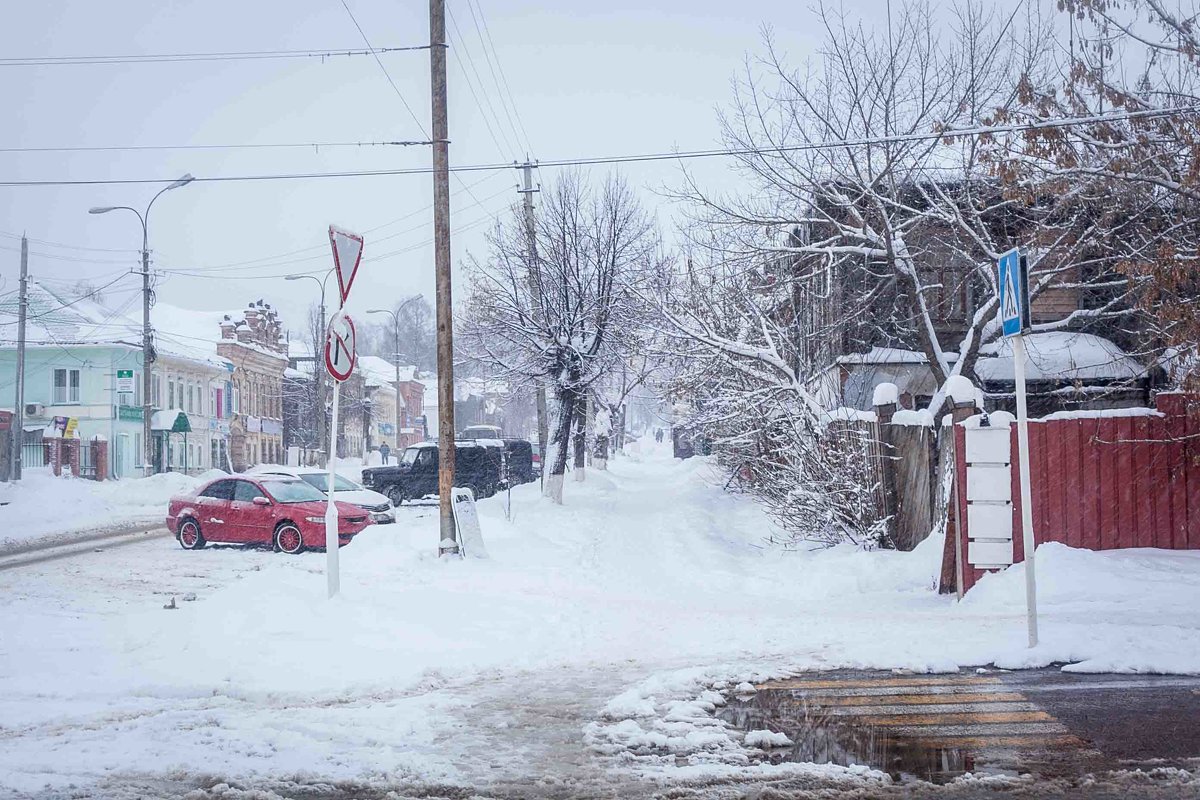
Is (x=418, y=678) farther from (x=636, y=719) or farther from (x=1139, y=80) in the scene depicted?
(x=1139, y=80)

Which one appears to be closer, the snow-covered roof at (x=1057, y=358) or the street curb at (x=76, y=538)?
the street curb at (x=76, y=538)

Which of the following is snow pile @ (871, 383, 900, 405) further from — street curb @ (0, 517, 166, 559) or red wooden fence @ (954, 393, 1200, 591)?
street curb @ (0, 517, 166, 559)

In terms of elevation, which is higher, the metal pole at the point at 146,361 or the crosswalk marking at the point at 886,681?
the metal pole at the point at 146,361

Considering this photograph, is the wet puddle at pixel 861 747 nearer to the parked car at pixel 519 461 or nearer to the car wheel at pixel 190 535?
the car wheel at pixel 190 535

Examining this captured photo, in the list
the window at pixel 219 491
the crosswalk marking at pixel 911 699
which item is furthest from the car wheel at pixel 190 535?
the crosswalk marking at pixel 911 699

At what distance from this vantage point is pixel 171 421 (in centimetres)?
3719

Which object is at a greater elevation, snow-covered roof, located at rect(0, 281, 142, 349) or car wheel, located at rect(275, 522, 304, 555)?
snow-covered roof, located at rect(0, 281, 142, 349)

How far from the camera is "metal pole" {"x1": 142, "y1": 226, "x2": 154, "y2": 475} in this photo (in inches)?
1086

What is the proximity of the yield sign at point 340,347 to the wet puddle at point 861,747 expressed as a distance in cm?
521

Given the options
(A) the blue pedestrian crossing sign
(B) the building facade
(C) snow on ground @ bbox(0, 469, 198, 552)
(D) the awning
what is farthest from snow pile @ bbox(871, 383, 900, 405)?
(B) the building facade

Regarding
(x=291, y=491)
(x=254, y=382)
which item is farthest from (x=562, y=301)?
(x=254, y=382)

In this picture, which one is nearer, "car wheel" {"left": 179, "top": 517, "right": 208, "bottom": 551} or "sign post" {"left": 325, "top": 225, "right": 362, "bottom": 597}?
"sign post" {"left": 325, "top": 225, "right": 362, "bottom": 597}

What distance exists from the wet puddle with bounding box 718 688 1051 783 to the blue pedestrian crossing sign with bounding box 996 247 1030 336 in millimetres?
3424

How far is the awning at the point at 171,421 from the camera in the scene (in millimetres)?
35594
